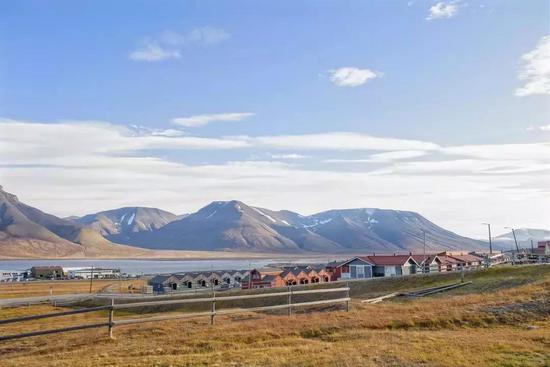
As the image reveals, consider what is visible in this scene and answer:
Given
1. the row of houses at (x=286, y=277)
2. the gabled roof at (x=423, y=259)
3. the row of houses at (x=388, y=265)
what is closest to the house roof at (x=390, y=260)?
the row of houses at (x=388, y=265)

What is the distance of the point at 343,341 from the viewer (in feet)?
66.0

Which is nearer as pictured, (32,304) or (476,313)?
(476,313)

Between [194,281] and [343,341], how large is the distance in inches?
4303

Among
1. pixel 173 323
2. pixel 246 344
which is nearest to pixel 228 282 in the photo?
pixel 173 323

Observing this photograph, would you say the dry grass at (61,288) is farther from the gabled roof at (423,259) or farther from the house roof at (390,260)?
the gabled roof at (423,259)

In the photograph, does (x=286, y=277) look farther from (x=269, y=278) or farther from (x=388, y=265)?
(x=388, y=265)

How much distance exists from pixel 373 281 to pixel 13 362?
50.7 m

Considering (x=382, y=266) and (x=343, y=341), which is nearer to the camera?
(x=343, y=341)

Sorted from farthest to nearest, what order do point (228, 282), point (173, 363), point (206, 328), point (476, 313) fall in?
1. point (228, 282)
2. point (476, 313)
3. point (206, 328)
4. point (173, 363)

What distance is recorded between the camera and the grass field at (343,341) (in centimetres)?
1698

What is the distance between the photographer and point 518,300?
29.8 meters

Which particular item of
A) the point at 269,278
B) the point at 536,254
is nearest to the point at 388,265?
the point at 269,278

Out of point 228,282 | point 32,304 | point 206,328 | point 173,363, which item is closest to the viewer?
point 173,363

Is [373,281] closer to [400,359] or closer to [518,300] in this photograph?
[518,300]
